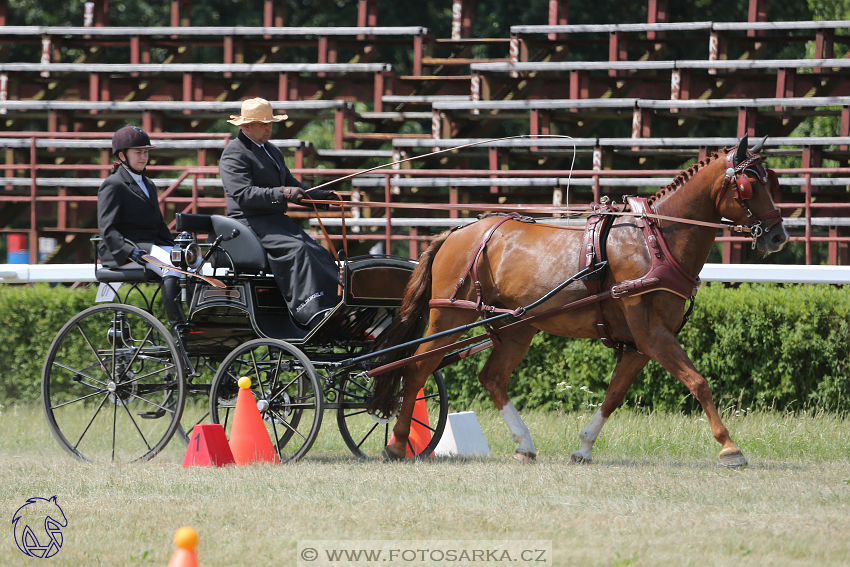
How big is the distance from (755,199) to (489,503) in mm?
2489

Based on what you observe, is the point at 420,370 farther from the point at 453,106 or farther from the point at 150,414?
the point at 453,106

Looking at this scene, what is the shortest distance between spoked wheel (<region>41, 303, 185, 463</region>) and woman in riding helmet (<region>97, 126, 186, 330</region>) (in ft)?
1.00

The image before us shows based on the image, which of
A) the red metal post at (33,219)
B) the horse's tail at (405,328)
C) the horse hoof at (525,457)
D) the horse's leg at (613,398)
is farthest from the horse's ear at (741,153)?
the red metal post at (33,219)

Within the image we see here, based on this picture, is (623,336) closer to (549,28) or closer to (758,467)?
(758,467)

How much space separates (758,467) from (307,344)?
296cm

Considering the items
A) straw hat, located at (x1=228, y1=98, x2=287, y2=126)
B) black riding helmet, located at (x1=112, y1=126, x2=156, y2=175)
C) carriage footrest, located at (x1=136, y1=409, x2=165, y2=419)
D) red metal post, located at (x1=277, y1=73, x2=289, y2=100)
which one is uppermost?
red metal post, located at (x1=277, y1=73, x2=289, y2=100)

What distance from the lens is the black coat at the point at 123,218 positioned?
6.86 meters

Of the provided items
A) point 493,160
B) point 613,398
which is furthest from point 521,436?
point 493,160

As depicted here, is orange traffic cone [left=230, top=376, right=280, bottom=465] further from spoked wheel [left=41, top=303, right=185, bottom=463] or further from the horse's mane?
the horse's mane

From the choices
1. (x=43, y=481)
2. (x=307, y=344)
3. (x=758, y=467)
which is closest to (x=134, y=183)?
(x=307, y=344)

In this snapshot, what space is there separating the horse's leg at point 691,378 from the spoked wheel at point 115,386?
9.95ft

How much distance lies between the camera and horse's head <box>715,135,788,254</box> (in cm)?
594

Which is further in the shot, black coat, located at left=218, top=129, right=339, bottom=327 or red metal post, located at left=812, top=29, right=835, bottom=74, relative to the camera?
red metal post, located at left=812, top=29, right=835, bottom=74

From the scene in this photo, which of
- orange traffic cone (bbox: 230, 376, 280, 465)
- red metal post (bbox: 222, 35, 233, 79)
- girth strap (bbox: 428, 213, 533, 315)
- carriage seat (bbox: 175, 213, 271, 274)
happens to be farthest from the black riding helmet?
red metal post (bbox: 222, 35, 233, 79)
